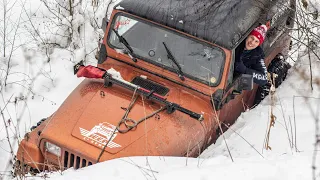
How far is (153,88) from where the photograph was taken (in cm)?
523

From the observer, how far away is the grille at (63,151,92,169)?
14.8 feet

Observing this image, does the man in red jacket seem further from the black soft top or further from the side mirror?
the side mirror

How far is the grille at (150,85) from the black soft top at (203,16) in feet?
2.05

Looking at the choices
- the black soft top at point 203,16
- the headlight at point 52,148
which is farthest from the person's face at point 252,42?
the headlight at point 52,148

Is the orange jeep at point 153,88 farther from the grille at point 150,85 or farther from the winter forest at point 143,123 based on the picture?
the winter forest at point 143,123

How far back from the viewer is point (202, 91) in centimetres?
525

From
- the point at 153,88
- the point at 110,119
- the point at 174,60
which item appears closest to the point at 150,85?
the point at 153,88

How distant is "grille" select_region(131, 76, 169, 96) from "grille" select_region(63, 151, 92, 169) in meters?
1.08

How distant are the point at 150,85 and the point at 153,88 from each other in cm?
5

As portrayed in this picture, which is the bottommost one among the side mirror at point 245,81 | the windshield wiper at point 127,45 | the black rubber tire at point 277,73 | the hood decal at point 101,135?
the black rubber tire at point 277,73

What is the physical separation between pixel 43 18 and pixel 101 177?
561cm

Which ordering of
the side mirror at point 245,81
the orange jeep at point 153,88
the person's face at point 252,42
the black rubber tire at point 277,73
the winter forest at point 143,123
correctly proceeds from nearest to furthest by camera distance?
1. the winter forest at point 143,123
2. the orange jeep at point 153,88
3. the side mirror at point 245,81
4. the person's face at point 252,42
5. the black rubber tire at point 277,73

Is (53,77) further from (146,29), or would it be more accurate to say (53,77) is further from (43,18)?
(146,29)

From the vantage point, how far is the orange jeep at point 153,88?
4.66 metres
